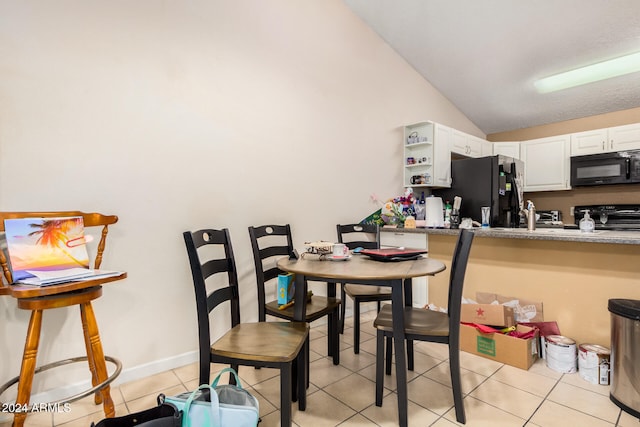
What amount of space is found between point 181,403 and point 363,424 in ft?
2.93

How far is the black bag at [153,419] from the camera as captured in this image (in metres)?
1.14

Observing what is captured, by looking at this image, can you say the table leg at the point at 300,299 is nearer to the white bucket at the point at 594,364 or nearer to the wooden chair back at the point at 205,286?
the wooden chair back at the point at 205,286

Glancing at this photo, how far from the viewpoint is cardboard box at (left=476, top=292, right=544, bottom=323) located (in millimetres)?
2365

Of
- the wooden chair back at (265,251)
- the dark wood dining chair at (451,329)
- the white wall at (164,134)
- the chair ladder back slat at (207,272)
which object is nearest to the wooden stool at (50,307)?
the white wall at (164,134)

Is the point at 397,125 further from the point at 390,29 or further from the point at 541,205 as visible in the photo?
the point at 541,205

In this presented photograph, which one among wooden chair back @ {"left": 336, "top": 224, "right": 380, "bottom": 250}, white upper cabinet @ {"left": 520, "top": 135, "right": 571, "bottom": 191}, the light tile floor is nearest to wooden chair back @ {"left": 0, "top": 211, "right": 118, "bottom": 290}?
the light tile floor

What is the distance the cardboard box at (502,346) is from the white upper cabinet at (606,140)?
2.99m

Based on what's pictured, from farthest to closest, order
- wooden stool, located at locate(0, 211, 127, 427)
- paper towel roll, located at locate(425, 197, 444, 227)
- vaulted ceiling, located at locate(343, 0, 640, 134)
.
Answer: paper towel roll, located at locate(425, 197, 444, 227) → vaulted ceiling, located at locate(343, 0, 640, 134) → wooden stool, located at locate(0, 211, 127, 427)

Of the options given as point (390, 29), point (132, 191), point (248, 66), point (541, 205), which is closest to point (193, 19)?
point (248, 66)

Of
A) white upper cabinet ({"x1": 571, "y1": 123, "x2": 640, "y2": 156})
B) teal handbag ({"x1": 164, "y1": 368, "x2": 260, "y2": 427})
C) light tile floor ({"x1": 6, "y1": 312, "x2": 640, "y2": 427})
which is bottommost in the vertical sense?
light tile floor ({"x1": 6, "y1": 312, "x2": 640, "y2": 427})

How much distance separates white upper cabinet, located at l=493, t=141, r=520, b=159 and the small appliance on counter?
1.14 meters

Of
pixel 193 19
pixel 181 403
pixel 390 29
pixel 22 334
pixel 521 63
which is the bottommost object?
pixel 181 403

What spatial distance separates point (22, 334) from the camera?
1686mm

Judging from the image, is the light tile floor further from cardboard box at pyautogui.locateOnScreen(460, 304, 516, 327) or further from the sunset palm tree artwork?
the sunset palm tree artwork
